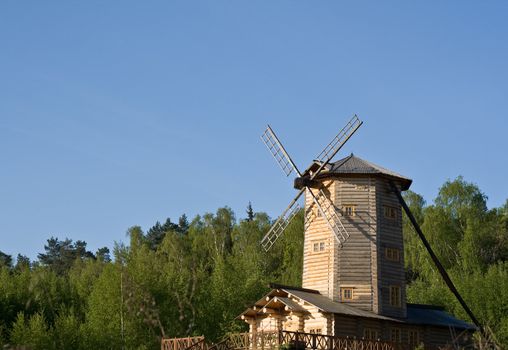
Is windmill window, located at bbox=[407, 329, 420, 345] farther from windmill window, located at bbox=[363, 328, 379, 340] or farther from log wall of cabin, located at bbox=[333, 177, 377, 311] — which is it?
log wall of cabin, located at bbox=[333, 177, 377, 311]

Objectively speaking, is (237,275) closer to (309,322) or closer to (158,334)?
(158,334)

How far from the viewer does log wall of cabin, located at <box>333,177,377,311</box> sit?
36.1 m

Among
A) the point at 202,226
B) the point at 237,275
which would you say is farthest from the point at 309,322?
the point at 202,226

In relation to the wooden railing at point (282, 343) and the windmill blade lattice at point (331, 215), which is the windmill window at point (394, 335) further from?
the windmill blade lattice at point (331, 215)

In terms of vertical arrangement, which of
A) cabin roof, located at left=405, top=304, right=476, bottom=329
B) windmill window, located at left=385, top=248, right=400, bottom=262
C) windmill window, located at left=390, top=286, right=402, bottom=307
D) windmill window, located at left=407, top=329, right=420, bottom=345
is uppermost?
windmill window, located at left=385, top=248, right=400, bottom=262

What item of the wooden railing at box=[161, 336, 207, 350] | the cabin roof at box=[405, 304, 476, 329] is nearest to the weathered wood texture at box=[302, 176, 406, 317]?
the cabin roof at box=[405, 304, 476, 329]

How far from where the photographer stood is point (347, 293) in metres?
36.2

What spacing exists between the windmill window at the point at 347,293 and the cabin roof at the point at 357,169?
5.11 meters

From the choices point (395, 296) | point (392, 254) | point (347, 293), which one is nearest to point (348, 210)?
point (392, 254)

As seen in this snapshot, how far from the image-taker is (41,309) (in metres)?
50.0

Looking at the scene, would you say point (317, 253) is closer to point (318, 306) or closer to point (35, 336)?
point (318, 306)

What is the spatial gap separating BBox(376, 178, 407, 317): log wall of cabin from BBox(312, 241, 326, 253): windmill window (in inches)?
97.1

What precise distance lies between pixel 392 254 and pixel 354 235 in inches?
81.3

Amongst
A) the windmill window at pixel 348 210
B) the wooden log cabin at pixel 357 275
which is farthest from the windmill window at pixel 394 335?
the windmill window at pixel 348 210
